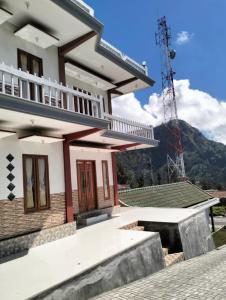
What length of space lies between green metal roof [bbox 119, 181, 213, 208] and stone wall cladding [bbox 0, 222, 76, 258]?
265 inches

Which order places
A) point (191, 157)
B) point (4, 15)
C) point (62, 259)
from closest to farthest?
point (62, 259) → point (4, 15) → point (191, 157)

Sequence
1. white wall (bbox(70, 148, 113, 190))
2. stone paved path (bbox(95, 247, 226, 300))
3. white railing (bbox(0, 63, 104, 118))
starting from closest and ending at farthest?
stone paved path (bbox(95, 247, 226, 300))
white railing (bbox(0, 63, 104, 118))
white wall (bbox(70, 148, 113, 190))

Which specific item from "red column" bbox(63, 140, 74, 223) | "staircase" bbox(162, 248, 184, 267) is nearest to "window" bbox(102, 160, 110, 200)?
"red column" bbox(63, 140, 74, 223)

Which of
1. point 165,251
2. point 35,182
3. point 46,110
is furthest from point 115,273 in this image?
point 46,110

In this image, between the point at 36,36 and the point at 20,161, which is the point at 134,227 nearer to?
the point at 20,161

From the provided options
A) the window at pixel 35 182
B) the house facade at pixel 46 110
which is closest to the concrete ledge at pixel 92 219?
the house facade at pixel 46 110

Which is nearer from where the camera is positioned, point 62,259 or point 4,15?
point 62,259

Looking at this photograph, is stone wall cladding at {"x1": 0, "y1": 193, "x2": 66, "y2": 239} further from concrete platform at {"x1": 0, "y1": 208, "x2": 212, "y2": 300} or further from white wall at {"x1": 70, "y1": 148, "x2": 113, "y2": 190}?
white wall at {"x1": 70, "y1": 148, "x2": 113, "y2": 190}

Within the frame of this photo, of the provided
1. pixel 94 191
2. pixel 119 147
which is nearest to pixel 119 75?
pixel 119 147

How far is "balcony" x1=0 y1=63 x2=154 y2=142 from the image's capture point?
6594 mm

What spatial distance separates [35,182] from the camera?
8.84 m

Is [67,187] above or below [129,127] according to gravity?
below

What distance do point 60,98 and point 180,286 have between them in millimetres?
5951

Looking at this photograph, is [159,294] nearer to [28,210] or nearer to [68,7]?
[28,210]
